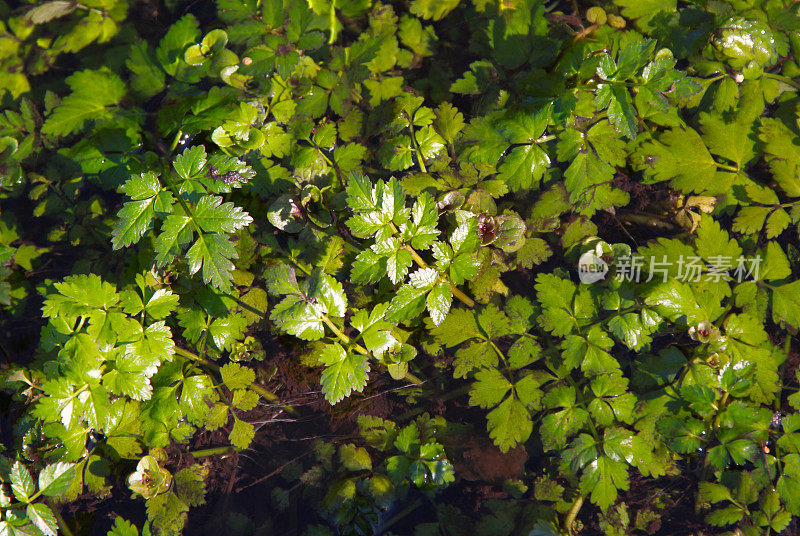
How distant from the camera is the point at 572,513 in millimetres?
2705

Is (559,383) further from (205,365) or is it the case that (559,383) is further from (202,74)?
(202,74)

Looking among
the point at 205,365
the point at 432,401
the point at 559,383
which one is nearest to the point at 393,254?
the point at 432,401

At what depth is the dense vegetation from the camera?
8.78 ft

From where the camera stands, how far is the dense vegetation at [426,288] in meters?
2.68

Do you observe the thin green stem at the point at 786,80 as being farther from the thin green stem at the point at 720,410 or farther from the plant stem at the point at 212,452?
the plant stem at the point at 212,452

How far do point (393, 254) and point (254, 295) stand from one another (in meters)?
0.97

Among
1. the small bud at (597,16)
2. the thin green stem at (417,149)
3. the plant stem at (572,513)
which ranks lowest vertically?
the plant stem at (572,513)

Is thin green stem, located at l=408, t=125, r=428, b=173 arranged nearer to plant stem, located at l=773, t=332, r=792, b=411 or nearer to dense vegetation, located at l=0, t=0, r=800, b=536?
dense vegetation, located at l=0, t=0, r=800, b=536

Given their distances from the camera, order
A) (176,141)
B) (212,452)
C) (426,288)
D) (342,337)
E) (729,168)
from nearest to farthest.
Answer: (426,288) < (342,337) < (729,168) < (212,452) < (176,141)

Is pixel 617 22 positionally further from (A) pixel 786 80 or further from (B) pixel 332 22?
(B) pixel 332 22

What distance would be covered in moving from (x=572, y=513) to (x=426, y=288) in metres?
1.42

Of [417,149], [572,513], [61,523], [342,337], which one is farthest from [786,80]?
[61,523]

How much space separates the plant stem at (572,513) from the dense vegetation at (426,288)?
2 cm

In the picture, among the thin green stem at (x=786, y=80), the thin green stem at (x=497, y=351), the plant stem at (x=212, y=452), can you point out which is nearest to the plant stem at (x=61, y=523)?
the plant stem at (x=212, y=452)
